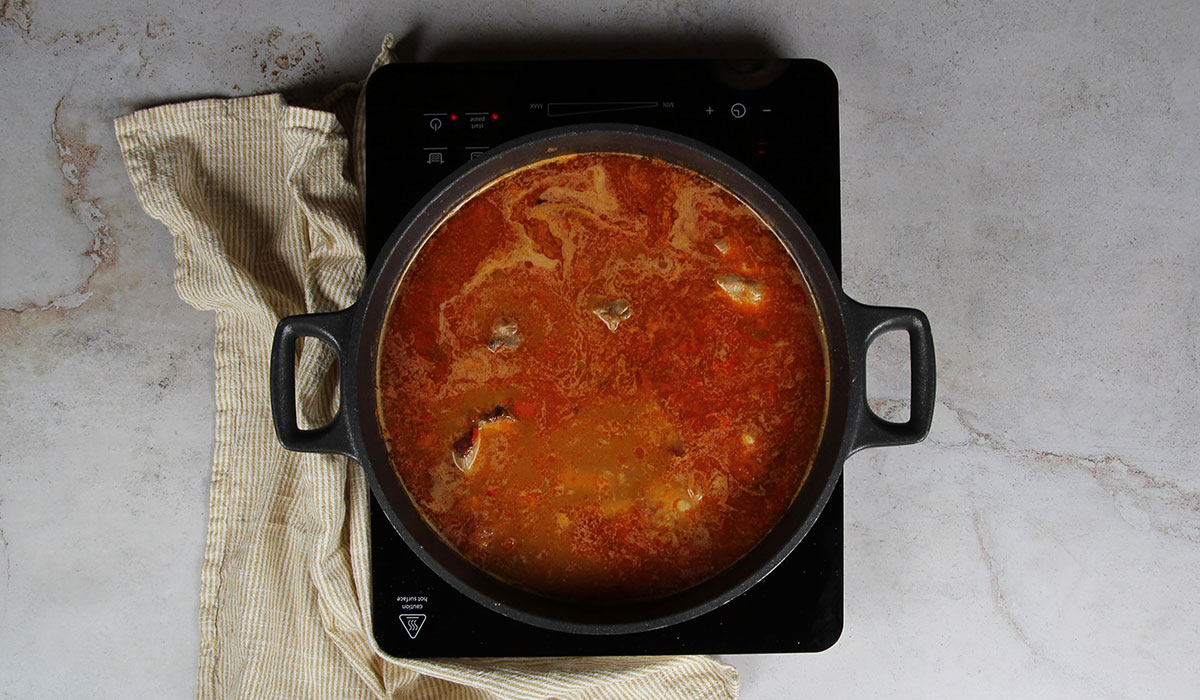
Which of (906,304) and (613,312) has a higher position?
(613,312)

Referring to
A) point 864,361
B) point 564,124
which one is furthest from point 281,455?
point 864,361

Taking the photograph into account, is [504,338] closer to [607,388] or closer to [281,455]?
[607,388]

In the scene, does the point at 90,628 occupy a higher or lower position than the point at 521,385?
lower

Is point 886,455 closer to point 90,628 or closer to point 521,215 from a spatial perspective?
point 521,215

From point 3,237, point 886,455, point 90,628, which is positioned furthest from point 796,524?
point 3,237

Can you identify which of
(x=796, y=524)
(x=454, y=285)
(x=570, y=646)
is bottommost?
(x=570, y=646)

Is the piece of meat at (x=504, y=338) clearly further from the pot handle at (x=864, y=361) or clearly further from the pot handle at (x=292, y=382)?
the pot handle at (x=864, y=361)
